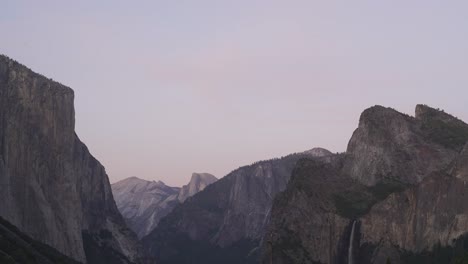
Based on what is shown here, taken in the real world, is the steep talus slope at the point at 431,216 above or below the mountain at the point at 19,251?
above

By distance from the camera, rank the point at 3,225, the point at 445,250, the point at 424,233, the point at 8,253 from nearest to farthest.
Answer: the point at 8,253
the point at 3,225
the point at 445,250
the point at 424,233

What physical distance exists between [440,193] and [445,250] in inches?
651

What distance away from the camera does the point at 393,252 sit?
19388cm

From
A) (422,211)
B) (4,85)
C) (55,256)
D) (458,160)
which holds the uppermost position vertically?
(4,85)

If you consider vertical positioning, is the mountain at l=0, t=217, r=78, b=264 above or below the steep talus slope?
below

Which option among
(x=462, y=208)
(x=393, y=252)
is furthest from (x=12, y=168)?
(x=462, y=208)

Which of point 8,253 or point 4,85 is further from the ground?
point 4,85

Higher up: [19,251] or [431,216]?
[431,216]

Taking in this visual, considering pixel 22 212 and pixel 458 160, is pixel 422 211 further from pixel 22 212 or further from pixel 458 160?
pixel 22 212

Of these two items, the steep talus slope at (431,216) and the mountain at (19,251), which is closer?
the mountain at (19,251)

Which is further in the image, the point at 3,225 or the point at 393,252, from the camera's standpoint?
the point at 393,252

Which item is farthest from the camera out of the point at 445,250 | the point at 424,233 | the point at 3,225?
the point at 424,233

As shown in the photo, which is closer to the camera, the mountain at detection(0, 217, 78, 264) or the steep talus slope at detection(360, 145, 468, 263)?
the mountain at detection(0, 217, 78, 264)

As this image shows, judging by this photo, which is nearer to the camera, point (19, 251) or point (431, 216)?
point (19, 251)
